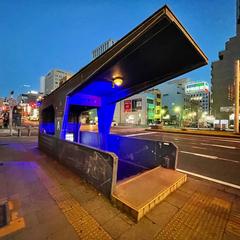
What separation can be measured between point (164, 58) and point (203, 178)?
4513mm

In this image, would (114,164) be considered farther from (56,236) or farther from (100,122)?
(100,122)

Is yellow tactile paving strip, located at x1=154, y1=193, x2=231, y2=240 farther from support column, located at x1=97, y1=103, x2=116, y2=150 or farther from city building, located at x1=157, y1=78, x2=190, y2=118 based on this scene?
city building, located at x1=157, y1=78, x2=190, y2=118

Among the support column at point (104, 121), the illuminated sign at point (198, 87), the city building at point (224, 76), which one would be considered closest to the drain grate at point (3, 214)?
the support column at point (104, 121)

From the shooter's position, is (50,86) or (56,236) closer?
(56,236)

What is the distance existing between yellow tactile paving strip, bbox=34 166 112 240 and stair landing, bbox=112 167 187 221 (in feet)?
2.27

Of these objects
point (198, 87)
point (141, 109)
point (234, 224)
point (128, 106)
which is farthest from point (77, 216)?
point (128, 106)

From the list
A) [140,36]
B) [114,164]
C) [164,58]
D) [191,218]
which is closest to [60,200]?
[114,164]

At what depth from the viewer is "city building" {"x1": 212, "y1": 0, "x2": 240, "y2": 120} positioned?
45.3 meters

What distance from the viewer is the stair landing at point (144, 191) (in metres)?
3.33

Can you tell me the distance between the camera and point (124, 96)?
357 inches

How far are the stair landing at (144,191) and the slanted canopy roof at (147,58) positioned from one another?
3.81 m

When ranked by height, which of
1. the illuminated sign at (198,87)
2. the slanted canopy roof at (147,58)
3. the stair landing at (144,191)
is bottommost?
the stair landing at (144,191)

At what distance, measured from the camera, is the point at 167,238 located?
2705mm

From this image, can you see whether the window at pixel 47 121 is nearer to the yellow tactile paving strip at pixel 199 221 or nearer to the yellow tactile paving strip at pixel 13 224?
the yellow tactile paving strip at pixel 13 224
